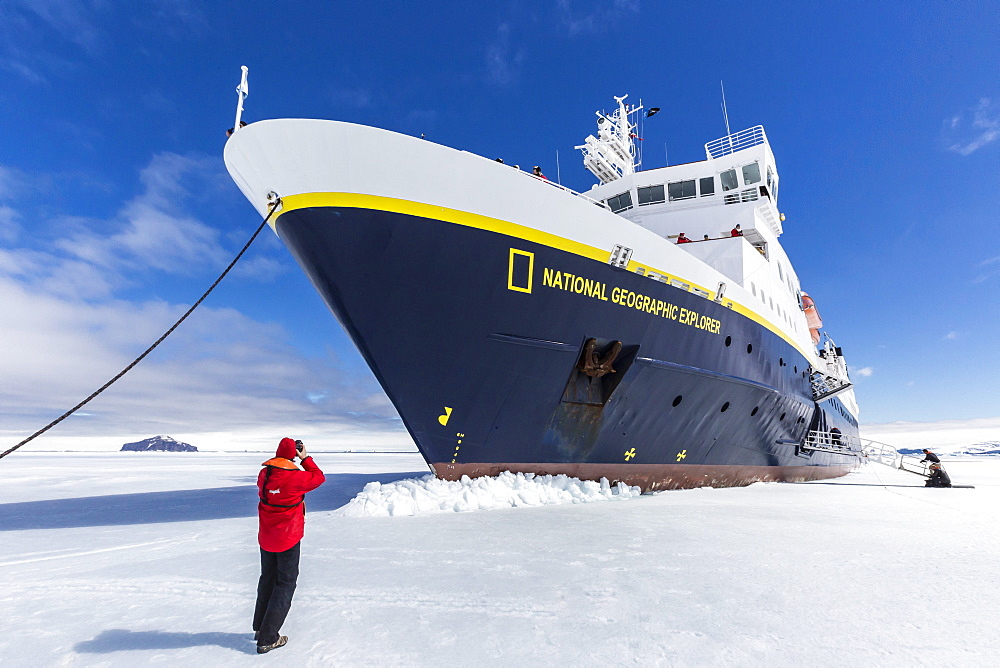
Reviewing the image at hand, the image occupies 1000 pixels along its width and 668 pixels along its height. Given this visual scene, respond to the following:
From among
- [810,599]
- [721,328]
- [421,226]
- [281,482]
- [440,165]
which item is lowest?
[810,599]

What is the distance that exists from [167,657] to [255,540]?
3055 mm

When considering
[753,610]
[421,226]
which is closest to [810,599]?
[753,610]

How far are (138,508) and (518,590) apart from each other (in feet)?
26.9

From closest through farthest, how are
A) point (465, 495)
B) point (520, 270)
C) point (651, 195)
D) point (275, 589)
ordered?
point (275, 589) < point (520, 270) < point (465, 495) < point (651, 195)

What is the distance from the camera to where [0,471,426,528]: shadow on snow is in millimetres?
6859

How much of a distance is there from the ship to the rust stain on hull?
0.04 metres

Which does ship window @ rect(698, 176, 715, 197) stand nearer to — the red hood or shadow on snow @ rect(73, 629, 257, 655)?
the red hood

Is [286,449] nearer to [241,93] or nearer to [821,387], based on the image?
[241,93]

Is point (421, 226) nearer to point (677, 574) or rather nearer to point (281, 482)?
point (281, 482)

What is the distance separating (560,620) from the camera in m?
2.89

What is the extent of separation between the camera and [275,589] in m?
2.60

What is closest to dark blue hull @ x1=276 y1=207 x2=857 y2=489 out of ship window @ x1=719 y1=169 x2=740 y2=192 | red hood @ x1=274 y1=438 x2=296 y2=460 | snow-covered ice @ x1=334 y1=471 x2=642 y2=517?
snow-covered ice @ x1=334 y1=471 x2=642 y2=517

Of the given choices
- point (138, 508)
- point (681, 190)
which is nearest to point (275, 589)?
point (138, 508)

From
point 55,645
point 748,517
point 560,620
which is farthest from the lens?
point 748,517
